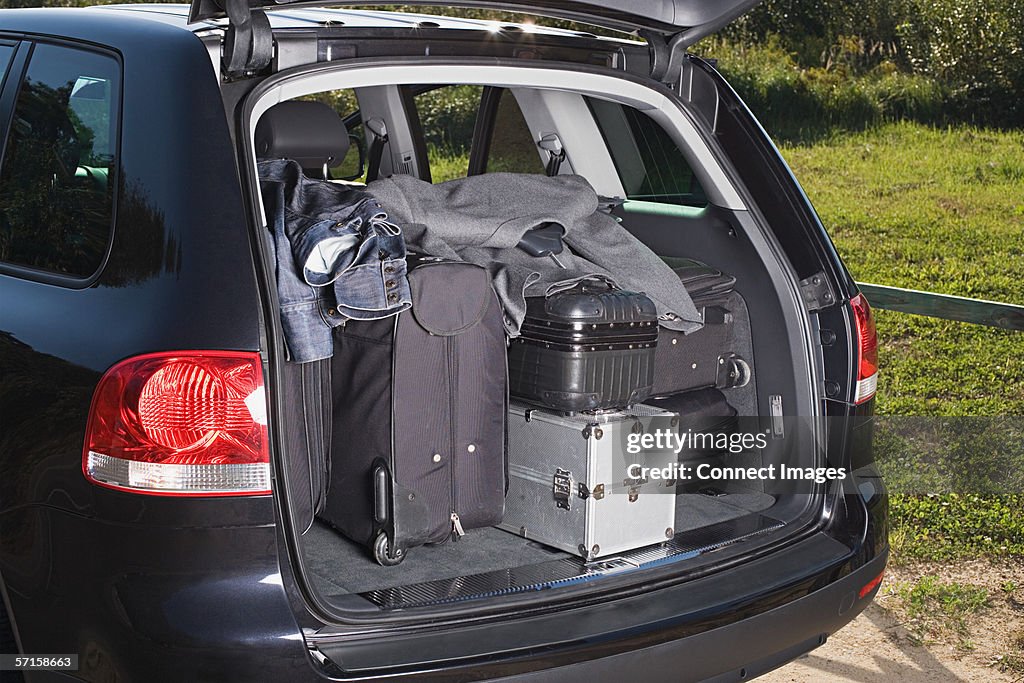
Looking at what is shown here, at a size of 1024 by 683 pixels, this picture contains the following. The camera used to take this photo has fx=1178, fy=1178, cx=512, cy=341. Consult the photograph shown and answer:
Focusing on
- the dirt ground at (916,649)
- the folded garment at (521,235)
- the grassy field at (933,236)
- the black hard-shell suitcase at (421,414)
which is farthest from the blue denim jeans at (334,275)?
the grassy field at (933,236)

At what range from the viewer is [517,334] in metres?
2.80

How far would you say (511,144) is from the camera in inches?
164

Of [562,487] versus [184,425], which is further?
[562,487]

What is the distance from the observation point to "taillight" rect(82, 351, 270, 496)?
206 centimetres

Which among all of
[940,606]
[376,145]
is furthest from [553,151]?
[940,606]

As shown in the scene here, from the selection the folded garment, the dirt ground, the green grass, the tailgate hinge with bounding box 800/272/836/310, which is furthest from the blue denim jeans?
the green grass

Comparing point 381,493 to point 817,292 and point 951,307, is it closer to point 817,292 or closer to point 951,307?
point 817,292

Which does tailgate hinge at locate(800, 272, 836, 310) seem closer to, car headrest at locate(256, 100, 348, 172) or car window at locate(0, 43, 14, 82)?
car headrest at locate(256, 100, 348, 172)

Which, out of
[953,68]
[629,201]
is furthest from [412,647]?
[953,68]

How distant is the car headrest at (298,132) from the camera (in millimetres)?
2846

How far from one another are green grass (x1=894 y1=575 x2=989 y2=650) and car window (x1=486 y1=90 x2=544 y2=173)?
1.92 meters

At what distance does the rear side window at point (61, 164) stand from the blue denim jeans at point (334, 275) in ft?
1.24

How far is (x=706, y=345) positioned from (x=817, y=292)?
0.39m

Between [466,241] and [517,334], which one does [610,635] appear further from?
[466,241]
